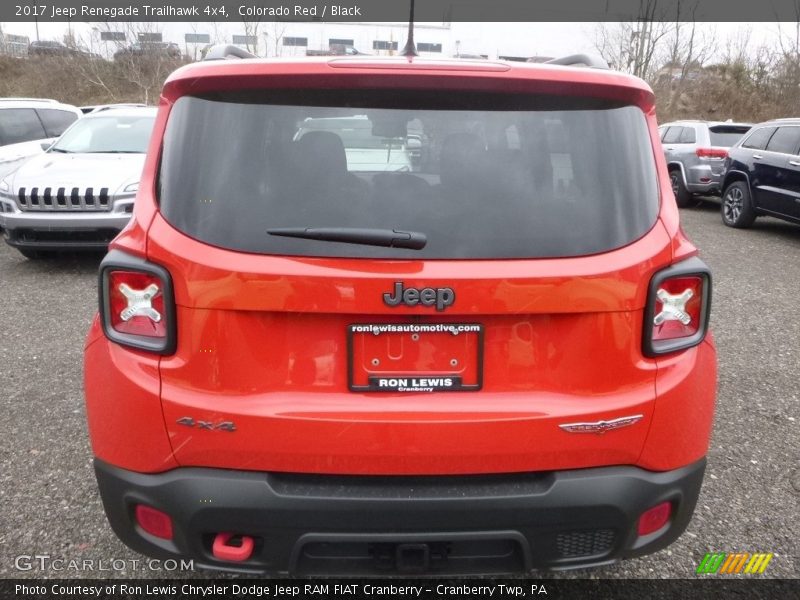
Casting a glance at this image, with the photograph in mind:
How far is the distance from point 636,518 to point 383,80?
4.67 feet

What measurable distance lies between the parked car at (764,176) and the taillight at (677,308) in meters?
9.13

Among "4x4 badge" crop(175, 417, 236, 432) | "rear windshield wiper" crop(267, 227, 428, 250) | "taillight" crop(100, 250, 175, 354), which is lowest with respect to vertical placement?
"4x4 badge" crop(175, 417, 236, 432)

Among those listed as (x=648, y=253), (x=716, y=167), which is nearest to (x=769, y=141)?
(x=716, y=167)

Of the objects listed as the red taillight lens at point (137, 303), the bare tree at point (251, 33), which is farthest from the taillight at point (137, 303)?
the bare tree at point (251, 33)

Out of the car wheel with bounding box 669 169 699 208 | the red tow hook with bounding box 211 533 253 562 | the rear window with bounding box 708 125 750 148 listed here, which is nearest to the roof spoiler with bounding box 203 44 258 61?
the red tow hook with bounding box 211 533 253 562

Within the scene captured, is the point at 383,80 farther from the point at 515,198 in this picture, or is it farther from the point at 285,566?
the point at 285,566

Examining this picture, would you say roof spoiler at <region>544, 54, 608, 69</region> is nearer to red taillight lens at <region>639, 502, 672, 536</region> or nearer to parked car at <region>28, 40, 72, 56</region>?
red taillight lens at <region>639, 502, 672, 536</region>

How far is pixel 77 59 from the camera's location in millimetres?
36219

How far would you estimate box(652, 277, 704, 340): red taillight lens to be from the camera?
6.35 feet

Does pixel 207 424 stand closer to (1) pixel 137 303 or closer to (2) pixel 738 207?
(1) pixel 137 303

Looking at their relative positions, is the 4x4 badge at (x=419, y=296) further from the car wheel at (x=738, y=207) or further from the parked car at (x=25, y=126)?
the car wheel at (x=738, y=207)

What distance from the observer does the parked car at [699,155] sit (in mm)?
13062

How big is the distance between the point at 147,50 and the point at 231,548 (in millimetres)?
34369

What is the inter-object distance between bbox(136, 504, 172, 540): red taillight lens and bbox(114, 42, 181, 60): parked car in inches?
1341
